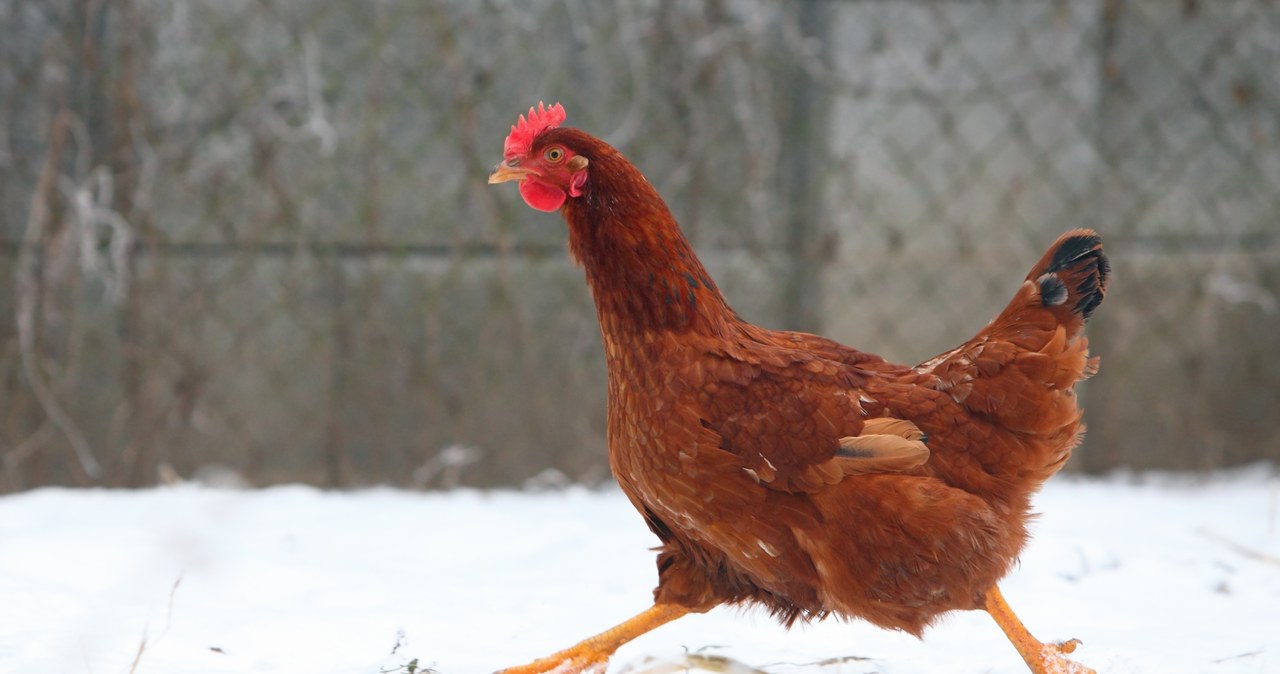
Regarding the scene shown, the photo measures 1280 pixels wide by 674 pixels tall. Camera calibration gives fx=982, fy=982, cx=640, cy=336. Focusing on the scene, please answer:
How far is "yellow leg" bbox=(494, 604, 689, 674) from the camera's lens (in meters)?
1.86

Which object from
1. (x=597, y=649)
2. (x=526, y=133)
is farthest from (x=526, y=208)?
(x=597, y=649)

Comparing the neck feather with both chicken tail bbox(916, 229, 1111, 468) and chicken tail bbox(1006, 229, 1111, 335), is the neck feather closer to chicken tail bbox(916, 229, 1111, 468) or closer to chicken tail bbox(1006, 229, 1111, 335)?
chicken tail bbox(916, 229, 1111, 468)

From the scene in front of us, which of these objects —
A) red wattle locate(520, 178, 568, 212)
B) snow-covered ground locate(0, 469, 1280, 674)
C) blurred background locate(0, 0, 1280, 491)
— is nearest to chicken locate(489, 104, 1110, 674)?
red wattle locate(520, 178, 568, 212)

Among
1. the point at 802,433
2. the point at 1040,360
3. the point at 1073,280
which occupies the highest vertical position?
the point at 1073,280

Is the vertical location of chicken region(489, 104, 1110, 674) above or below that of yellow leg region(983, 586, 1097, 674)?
above

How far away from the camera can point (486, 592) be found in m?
2.51

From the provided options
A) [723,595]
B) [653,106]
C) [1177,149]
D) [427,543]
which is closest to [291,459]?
[427,543]

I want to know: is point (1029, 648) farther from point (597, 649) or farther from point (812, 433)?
point (597, 649)

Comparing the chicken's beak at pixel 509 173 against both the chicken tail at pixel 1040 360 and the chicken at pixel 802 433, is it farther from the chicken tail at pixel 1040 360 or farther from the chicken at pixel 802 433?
the chicken tail at pixel 1040 360

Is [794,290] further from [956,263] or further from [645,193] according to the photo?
[645,193]

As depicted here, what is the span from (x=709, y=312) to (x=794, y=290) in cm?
205

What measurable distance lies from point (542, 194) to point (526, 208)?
1849 millimetres

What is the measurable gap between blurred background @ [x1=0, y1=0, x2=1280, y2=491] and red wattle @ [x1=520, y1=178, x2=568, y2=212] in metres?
1.78

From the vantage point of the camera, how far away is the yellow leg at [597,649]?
186cm
